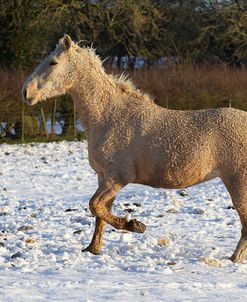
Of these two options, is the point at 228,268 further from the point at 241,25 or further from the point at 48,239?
the point at 241,25

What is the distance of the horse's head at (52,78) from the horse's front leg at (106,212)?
1.15 meters

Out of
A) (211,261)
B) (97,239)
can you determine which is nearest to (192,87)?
(97,239)

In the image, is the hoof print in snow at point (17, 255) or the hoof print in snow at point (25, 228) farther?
the hoof print in snow at point (25, 228)

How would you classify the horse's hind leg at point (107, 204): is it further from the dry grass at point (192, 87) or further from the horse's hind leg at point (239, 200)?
the dry grass at point (192, 87)

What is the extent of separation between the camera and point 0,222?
9688 millimetres

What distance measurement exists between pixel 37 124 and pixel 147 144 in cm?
1810

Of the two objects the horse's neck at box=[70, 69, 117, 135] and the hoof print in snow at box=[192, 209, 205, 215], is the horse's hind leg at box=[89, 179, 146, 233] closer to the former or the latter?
the horse's neck at box=[70, 69, 117, 135]

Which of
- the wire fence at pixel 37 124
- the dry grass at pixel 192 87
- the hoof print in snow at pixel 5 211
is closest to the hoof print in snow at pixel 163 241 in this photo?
the hoof print in snow at pixel 5 211

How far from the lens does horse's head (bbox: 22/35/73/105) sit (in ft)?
26.0

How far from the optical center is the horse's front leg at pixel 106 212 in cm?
765

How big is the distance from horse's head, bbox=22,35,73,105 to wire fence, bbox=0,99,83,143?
16415 millimetres

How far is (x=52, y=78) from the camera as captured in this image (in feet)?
26.1

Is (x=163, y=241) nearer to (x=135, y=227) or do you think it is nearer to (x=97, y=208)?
(x=135, y=227)

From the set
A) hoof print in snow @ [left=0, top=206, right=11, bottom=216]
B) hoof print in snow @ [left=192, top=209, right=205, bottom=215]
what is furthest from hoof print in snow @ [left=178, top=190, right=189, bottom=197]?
hoof print in snow @ [left=0, top=206, right=11, bottom=216]
